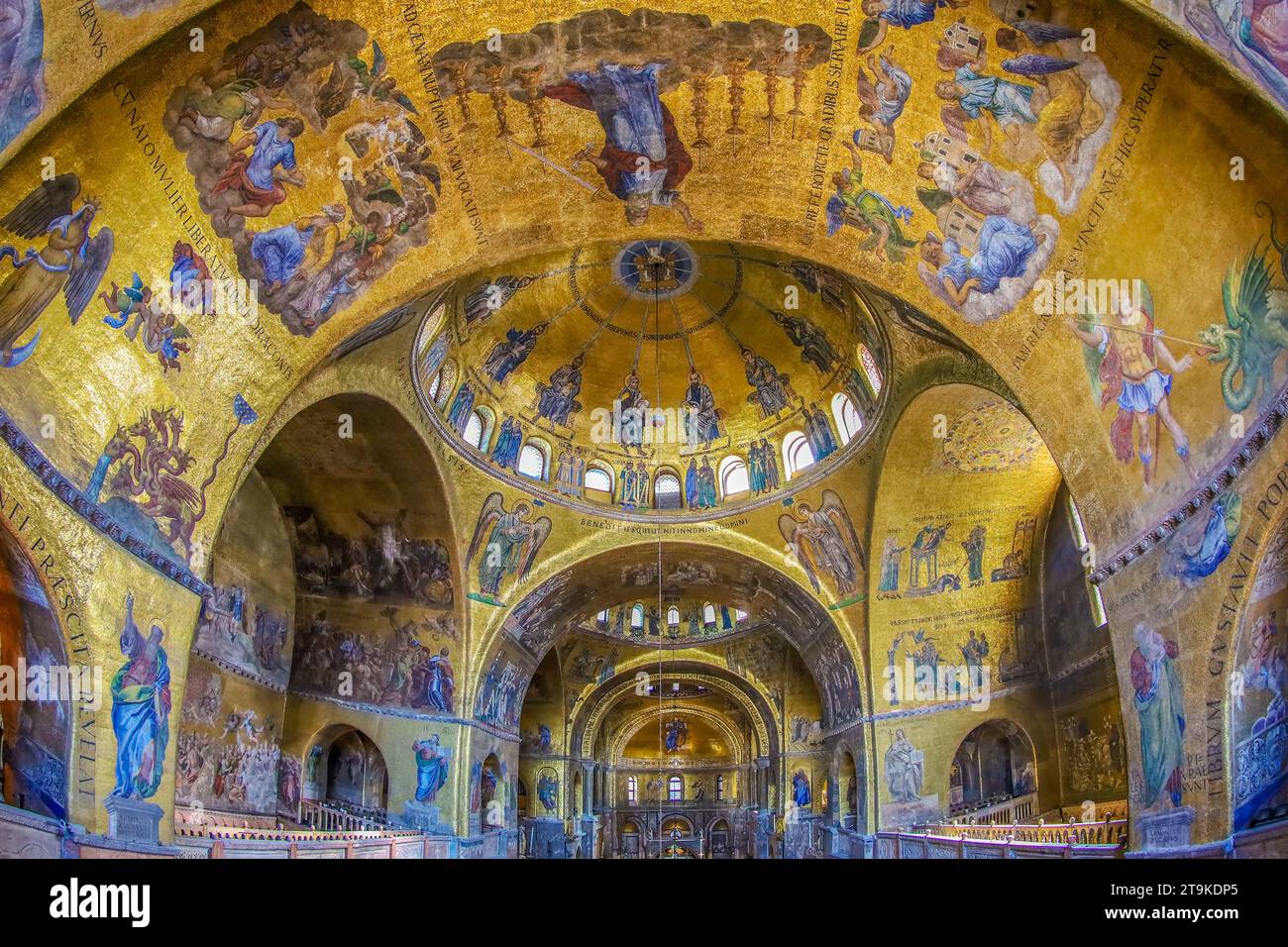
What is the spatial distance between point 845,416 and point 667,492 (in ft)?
18.6

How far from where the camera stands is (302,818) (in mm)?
21312

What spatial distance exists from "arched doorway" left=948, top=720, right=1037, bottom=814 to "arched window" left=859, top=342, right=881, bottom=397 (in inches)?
329

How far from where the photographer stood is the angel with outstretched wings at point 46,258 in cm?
877

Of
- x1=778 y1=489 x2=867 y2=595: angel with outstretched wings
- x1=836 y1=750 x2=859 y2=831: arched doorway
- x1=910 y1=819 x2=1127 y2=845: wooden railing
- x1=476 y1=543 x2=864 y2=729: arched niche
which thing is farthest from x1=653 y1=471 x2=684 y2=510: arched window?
x1=910 y1=819 x2=1127 y2=845: wooden railing

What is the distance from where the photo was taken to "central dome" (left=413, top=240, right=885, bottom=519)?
21.3m

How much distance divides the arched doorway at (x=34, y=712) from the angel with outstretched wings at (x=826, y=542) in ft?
55.7

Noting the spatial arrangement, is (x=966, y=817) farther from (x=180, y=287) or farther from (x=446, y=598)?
(x=180, y=287)

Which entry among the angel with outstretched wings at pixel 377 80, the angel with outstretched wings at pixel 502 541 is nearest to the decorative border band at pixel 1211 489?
the angel with outstretched wings at pixel 377 80

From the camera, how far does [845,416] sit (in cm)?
2303

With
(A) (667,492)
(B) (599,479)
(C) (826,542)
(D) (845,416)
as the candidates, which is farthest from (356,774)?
(D) (845,416)

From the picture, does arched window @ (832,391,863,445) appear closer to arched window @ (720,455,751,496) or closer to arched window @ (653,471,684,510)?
arched window @ (720,455,751,496)

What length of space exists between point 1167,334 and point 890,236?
409 centimetres

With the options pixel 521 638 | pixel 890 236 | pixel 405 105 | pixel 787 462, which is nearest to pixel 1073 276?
pixel 890 236
